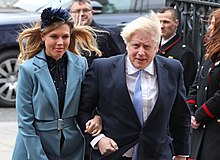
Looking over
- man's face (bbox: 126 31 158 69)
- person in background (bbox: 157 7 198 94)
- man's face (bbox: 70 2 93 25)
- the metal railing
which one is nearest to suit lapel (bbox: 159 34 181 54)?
person in background (bbox: 157 7 198 94)

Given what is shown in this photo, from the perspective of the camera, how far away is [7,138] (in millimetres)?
9203

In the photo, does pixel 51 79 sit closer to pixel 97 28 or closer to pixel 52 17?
pixel 52 17

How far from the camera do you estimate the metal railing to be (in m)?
7.45

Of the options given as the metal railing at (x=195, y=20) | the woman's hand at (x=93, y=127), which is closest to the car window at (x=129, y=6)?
the metal railing at (x=195, y=20)

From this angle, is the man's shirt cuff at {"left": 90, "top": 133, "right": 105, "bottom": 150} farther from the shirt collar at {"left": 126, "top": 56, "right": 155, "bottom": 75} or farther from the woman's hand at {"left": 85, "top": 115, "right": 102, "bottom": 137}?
the shirt collar at {"left": 126, "top": 56, "right": 155, "bottom": 75}

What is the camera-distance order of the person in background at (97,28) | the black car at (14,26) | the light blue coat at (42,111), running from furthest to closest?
the black car at (14,26), the person in background at (97,28), the light blue coat at (42,111)

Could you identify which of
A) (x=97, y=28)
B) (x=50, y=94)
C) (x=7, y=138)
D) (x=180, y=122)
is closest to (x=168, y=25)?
(x=97, y=28)

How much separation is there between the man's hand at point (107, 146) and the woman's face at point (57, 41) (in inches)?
25.3

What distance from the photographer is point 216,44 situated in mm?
5582

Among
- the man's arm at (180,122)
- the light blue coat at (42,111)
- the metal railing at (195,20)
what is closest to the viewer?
A: the light blue coat at (42,111)

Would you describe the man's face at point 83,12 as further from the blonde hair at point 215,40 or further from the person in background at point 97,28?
the blonde hair at point 215,40

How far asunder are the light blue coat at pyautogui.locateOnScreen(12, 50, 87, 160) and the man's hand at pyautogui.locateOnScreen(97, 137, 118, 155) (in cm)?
24

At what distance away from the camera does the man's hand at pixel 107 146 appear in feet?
14.7

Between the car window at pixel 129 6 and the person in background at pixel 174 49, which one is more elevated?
the person in background at pixel 174 49
